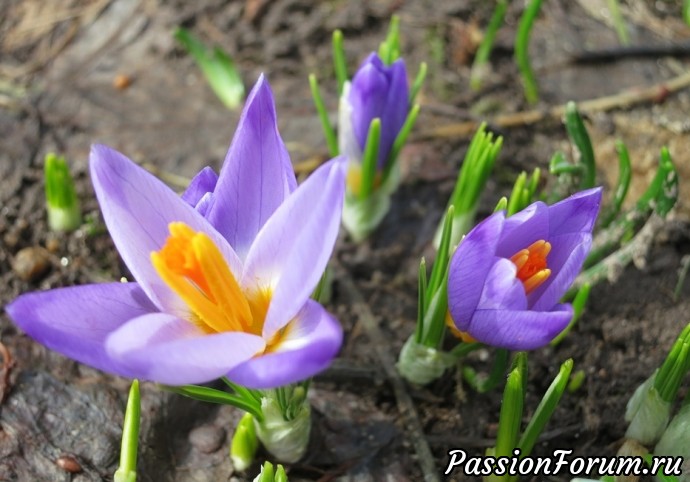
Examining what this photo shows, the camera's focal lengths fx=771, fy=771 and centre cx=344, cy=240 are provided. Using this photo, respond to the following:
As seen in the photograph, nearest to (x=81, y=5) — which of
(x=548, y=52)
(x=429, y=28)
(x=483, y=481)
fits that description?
(x=429, y=28)

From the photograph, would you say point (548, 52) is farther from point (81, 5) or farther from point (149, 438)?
point (149, 438)

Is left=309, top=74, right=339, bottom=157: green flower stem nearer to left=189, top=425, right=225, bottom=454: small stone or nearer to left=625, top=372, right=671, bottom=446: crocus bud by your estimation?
left=189, top=425, right=225, bottom=454: small stone

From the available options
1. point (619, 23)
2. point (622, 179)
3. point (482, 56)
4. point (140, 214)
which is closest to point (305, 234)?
point (140, 214)

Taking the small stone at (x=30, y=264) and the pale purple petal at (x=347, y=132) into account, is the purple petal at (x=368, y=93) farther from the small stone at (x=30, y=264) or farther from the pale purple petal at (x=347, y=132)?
the small stone at (x=30, y=264)

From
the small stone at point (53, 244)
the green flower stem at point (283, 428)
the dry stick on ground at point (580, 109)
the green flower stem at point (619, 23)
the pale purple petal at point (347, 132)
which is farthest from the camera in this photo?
the green flower stem at point (619, 23)

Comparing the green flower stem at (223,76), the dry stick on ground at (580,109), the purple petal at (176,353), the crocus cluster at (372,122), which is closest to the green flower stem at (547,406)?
the purple petal at (176,353)
